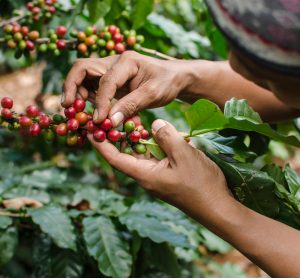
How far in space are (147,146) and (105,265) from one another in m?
0.50

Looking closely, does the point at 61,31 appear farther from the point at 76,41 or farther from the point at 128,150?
the point at 128,150

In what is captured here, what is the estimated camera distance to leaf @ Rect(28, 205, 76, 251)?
1.47 metres

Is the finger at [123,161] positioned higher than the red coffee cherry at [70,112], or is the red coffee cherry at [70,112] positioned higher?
the red coffee cherry at [70,112]

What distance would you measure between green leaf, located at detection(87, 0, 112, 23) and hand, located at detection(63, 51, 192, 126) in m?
0.27

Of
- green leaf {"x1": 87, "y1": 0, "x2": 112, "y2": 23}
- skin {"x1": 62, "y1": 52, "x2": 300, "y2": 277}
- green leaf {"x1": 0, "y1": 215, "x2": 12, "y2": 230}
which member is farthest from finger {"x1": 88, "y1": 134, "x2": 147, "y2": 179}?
green leaf {"x1": 87, "y1": 0, "x2": 112, "y2": 23}

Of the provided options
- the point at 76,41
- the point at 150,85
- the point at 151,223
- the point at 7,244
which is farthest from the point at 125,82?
the point at 7,244

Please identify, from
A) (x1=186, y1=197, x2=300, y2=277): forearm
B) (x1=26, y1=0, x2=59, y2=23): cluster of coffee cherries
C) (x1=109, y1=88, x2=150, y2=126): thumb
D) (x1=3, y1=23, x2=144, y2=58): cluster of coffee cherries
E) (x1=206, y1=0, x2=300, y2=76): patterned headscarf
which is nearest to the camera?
(x1=206, y1=0, x2=300, y2=76): patterned headscarf

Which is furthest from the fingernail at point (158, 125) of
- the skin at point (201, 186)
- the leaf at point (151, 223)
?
the leaf at point (151, 223)

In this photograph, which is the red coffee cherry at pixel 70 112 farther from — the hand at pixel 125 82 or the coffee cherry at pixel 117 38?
the coffee cherry at pixel 117 38

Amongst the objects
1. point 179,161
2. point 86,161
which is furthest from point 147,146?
point 86,161

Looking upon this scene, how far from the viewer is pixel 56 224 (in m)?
1.50

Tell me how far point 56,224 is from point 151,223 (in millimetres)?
321

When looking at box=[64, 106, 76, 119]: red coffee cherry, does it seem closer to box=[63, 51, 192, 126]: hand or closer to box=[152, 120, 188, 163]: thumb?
box=[63, 51, 192, 126]: hand

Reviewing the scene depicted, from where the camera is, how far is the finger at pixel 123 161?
1.13 meters
